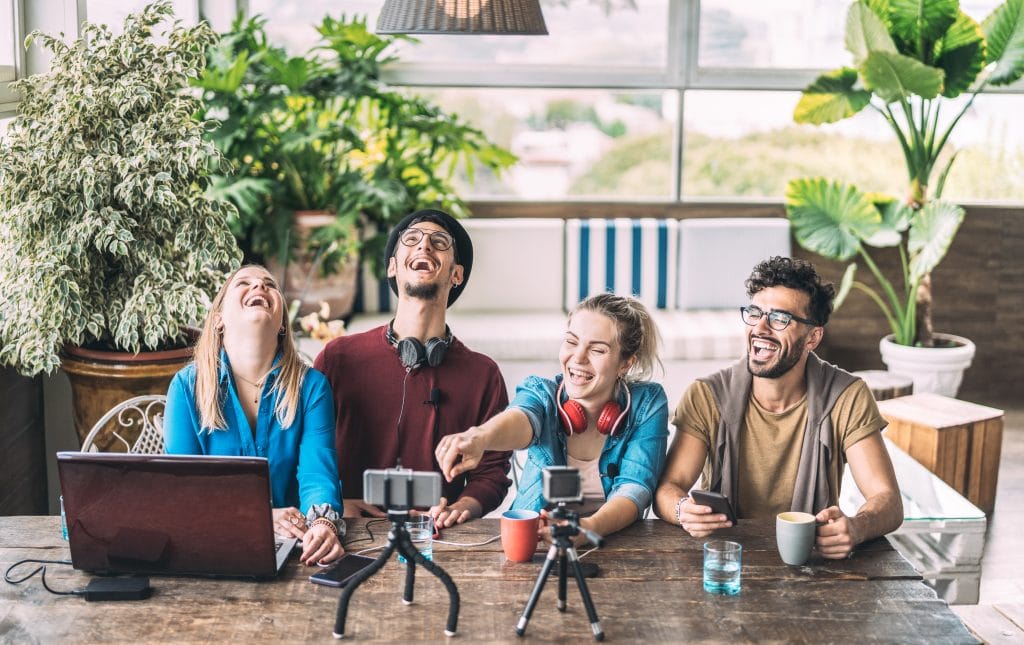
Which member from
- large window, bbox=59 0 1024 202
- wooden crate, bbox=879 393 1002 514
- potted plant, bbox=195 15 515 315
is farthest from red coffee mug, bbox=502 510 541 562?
large window, bbox=59 0 1024 202

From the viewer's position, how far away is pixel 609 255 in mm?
6051

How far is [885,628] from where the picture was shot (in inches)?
76.1

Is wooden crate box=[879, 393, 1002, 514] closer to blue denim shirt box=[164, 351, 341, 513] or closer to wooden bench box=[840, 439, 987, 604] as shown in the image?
wooden bench box=[840, 439, 987, 604]

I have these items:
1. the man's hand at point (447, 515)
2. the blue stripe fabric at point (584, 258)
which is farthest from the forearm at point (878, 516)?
the blue stripe fabric at point (584, 258)

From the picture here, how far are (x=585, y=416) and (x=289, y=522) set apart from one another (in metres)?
0.66

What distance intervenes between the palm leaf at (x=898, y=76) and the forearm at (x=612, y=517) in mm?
3372

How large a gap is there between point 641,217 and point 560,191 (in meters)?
0.45

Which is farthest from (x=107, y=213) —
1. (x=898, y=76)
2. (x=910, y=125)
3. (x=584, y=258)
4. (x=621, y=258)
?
(x=910, y=125)

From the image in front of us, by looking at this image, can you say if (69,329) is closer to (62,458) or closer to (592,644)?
(62,458)

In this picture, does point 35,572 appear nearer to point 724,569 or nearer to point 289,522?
point 289,522

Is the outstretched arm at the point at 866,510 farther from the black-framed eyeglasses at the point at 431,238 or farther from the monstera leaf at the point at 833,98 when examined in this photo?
the monstera leaf at the point at 833,98

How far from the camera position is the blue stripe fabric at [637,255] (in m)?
6.07

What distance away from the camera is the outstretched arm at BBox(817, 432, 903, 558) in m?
2.21

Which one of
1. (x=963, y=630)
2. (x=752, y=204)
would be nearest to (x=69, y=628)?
(x=963, y=630)
